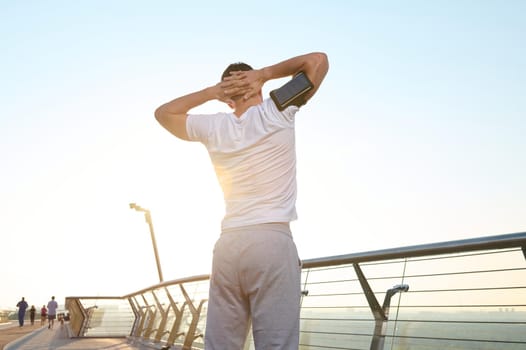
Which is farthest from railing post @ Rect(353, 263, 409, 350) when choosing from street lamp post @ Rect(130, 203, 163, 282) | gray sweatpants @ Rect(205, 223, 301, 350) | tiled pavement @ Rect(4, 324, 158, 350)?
street lamp post @ Rect(130, 203, 163, 282)

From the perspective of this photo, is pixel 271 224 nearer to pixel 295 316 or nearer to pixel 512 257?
pixel 295 316

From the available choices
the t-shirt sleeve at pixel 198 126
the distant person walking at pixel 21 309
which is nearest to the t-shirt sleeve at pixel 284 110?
the t-shirt sleeve at pixel 198 126

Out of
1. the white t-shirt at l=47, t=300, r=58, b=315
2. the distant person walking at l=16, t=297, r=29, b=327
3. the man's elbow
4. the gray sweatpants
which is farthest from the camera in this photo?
the distant person walking at l=16, t=297, r=29, b=327

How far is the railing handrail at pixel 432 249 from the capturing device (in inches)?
137

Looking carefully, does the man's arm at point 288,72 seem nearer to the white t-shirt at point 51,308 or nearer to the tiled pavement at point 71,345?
the tiled pavement at point 71,345

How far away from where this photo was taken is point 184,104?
2.85 meters

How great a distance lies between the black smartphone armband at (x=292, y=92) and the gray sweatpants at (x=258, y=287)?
20.2 inches

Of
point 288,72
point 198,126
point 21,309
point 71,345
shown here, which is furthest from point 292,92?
point 21,309

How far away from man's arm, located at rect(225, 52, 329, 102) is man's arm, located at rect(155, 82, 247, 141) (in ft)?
0.10

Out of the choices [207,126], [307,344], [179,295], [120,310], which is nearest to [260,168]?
[207,126]

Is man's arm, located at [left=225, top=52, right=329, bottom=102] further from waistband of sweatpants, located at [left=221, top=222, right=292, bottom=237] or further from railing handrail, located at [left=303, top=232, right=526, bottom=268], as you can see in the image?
railing handrail, located at [left=303, top=232, right=526, bottom=268]

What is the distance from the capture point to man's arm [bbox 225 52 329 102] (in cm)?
272

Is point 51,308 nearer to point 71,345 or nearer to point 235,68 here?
point 71,345

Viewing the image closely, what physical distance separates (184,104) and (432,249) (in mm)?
2026
